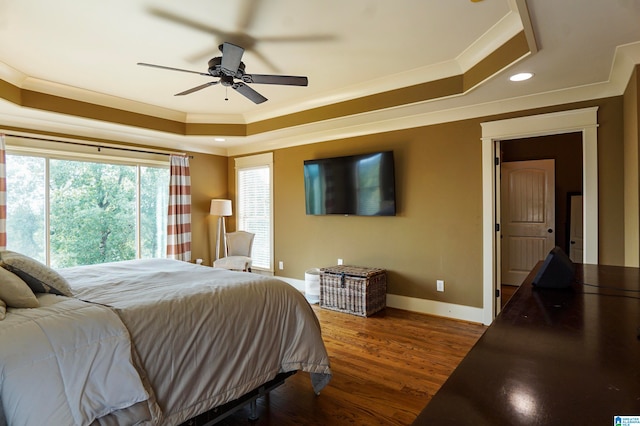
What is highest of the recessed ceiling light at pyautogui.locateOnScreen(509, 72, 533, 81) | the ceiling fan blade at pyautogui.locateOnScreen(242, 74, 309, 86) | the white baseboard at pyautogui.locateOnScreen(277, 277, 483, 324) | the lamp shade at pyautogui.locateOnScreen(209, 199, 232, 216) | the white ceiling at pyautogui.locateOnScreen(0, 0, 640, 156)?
the white ceiling at pyautogui.locateOnScreen(0, 0, 640, 156)

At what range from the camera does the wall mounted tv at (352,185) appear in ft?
14.0

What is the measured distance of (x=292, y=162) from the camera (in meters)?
5.36

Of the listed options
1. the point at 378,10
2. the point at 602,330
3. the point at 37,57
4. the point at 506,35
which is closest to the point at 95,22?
the point at 37,57

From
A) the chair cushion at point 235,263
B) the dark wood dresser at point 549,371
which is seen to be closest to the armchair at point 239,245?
the chair cushion at point 235,263

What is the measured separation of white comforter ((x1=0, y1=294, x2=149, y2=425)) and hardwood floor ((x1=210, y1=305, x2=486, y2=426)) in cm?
94

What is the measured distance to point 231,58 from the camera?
251cm

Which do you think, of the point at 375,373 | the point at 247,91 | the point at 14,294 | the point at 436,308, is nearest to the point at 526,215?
the point at 436,308

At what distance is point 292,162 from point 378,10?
316cm

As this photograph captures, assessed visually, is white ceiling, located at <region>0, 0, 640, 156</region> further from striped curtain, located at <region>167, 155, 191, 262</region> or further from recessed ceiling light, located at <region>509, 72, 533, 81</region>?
striped curtain, located at <region>167, 155, 191, 262</region>

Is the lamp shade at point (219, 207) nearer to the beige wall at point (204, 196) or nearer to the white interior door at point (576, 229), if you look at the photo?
the beige wall at point (204, 196)

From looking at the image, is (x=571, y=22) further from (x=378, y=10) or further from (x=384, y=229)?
(x=384, y=229)

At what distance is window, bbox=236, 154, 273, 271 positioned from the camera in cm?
570

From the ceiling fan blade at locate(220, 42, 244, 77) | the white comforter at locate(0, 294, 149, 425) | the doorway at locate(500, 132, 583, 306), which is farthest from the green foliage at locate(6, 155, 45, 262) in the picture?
the doorway at locate(500, 132, 583, 306)

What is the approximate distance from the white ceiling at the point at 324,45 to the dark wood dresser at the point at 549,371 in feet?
5.56
